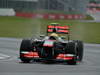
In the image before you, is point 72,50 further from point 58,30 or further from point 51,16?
point 51,16

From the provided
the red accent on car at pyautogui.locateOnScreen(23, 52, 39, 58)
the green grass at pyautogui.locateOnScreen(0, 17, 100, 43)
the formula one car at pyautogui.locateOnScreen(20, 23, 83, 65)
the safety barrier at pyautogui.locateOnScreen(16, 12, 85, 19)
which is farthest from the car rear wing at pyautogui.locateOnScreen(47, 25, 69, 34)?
the safety barrier at pyautogui.locateOnScreen(16, 12, 85, 19)

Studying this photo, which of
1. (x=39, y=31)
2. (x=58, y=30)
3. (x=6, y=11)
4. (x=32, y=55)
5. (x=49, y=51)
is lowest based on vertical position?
(x=39, y=31)

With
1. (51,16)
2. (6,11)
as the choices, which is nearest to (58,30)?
(51,16)

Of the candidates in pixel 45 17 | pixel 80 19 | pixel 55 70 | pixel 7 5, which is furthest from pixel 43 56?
pixel 7 5

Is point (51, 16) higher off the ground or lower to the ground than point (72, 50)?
lower

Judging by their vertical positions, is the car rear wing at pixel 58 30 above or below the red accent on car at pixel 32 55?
above

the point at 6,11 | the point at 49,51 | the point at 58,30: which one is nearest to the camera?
the point at 49,51

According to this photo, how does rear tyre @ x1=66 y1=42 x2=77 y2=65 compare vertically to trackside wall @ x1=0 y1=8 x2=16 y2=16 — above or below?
above

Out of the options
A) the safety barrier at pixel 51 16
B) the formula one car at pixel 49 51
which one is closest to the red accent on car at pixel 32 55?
the formula one car at pixel 49 51

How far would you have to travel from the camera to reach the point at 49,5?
5875cm

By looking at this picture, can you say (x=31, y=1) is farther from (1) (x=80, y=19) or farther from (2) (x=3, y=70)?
(2) (x=3, y=70)

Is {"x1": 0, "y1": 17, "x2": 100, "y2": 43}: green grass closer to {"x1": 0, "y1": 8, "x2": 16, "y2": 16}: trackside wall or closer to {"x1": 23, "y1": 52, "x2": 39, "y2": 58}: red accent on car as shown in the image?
{"x1": 0, "y1": 8, "x2": 16, "y2": 16}: trackside wall

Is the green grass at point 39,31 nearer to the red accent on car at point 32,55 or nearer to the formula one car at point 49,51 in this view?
the formula one car at point 49,51

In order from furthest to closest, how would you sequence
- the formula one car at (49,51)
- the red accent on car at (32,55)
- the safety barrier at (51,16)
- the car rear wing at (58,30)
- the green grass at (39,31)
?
the safety barrier at (51,16) < the green grass at (39,31) < the car rear wing at (58,30) < the red accent on car at (32,55) < the formula one car at (49,51)
